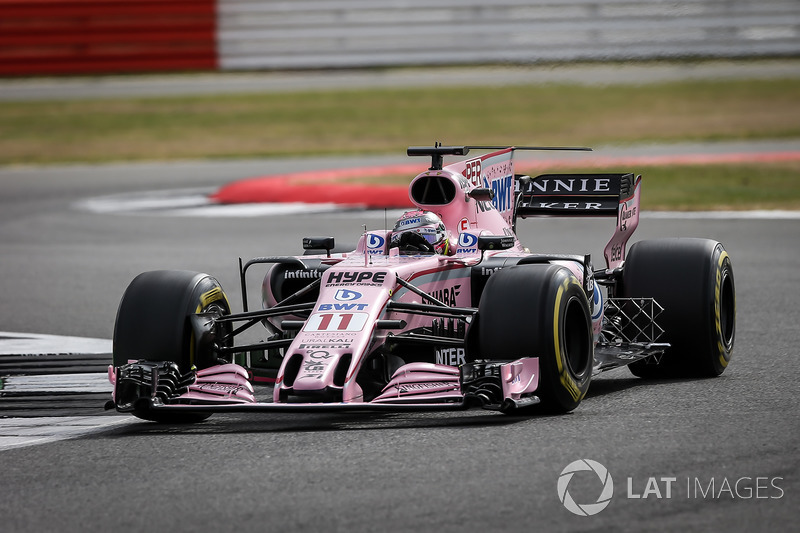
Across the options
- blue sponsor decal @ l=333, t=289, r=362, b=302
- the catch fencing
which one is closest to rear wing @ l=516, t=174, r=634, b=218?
blue sponsor decal @ l=333, t=289, r=362, b=302

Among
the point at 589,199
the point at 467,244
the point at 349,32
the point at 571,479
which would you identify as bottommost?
the point at 571,479

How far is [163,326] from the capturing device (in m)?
7.47

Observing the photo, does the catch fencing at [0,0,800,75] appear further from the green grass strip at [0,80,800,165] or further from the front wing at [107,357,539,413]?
the front wing at [107,357,539,413]

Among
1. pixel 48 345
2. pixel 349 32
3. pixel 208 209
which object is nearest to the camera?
pixel 48 345

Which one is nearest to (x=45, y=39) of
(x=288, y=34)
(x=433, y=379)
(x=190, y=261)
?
(x=288, y=34)

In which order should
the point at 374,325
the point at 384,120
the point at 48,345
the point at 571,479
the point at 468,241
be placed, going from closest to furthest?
1. the point at 571,479
2. the point at 374,325
3. the point at 468,241
4. the point at 48,345
5. the point at 384,120

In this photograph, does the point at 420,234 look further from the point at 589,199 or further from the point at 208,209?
the point at 208,209

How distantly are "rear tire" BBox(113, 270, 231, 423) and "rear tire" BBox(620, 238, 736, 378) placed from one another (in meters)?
2.78

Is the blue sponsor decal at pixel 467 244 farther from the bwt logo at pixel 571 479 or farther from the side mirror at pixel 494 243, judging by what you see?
the bwt logo at pixel 571 479

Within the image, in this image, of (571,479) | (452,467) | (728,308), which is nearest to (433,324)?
(452,467)

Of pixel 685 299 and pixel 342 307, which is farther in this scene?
pixel 685 299

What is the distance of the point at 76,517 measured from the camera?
5.48 m

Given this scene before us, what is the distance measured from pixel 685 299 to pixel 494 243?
1421 mm

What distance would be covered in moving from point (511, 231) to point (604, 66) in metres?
21.5
